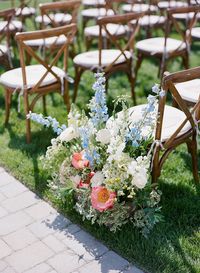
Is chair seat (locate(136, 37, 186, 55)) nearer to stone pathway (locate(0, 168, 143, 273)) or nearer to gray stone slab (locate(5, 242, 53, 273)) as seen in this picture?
stone pathway (locate(0, 168, 143, 273))

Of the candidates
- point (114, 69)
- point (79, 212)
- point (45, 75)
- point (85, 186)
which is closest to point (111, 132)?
point (85, 186)

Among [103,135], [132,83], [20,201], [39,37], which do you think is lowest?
[20,201]

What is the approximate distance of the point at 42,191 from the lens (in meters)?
3.66

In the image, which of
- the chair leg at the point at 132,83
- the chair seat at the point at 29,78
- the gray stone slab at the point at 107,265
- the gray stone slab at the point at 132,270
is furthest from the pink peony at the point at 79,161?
the chair leg at the point at 132,83

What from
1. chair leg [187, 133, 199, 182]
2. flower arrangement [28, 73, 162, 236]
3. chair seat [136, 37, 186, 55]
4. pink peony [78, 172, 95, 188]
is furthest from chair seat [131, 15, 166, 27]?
pink peony [78, 172, 95, 188]

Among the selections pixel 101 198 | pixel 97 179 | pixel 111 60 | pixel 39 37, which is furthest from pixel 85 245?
pixel 111 60

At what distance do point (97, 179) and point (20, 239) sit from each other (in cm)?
Answer: 64

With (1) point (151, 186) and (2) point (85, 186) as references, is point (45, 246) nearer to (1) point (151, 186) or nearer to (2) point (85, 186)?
(2) point (85, 186)

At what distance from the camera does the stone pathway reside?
2.90 m

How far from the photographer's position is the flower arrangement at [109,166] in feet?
9.91

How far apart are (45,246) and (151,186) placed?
0.79 metres

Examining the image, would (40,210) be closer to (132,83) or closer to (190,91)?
(190,91)

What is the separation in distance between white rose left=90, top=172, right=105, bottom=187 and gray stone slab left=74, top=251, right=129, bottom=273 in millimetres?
450

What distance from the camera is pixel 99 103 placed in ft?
10.4
